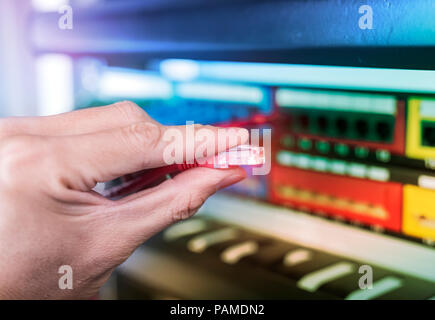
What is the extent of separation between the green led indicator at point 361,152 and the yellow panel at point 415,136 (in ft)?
0.20

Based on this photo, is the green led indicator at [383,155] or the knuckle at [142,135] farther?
the green led indicator at [383,155]

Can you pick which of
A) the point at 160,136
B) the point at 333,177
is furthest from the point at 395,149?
the point at 160,136

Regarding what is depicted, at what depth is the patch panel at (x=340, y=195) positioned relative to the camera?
0.71 metres

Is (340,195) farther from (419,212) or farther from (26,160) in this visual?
(26,160)

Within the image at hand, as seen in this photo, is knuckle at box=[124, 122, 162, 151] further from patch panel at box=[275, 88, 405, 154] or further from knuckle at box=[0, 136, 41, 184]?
patch panel at box=[275, 88, 405, 154]

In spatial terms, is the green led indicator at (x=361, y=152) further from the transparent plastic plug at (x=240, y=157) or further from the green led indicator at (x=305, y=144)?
the transparent plastic plug at (x=240, y=157)

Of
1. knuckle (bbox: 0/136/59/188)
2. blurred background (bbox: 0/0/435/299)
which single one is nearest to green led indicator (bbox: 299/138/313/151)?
blurred background (bbox: 0/0/435/299)

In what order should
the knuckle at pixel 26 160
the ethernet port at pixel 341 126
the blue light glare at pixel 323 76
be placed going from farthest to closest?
1. the ethernet port at pixel 341 126
2. the blue light glare at pixel 323 76
3. the knuckle at pixel 26 160

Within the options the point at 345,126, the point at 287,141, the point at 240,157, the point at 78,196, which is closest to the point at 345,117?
the point at 345,126

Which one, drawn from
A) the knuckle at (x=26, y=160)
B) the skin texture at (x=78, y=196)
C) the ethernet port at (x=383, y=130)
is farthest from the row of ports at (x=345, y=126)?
the knuckle at (x=26, y=160)

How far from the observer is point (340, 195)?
0.76m

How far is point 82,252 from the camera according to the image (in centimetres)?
59

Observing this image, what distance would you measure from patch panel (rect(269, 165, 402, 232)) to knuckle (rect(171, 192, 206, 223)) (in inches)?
9.7
